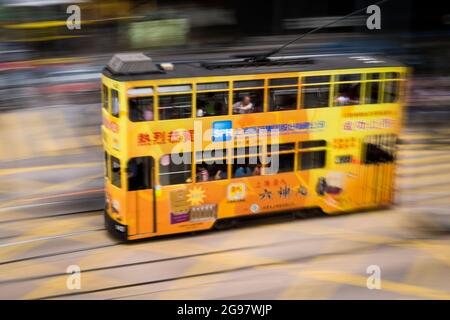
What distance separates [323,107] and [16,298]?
20.4 feet

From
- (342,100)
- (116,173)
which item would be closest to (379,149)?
(342,100)

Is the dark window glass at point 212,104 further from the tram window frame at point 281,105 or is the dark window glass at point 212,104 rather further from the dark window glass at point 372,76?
the dark window glass at point 372,76

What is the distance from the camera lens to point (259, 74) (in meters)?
10.8

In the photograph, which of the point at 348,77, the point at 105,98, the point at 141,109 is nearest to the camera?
the point at 141,109

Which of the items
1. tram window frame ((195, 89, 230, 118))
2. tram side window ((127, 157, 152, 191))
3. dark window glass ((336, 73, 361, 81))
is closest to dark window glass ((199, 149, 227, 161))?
tram window frame ((195, 89, 230, 118))

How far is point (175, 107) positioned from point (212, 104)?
67 cm

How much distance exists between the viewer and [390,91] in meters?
11.8

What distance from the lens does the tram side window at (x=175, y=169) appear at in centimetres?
1062

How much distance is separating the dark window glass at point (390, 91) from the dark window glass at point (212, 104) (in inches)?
127

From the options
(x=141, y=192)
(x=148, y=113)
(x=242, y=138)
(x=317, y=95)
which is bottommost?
(x=141, y=192)

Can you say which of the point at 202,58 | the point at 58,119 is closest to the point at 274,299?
the point at 58,119

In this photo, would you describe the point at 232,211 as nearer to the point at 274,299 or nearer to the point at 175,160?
the point at 175,160

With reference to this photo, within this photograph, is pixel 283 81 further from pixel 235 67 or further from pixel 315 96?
pixel 235 67

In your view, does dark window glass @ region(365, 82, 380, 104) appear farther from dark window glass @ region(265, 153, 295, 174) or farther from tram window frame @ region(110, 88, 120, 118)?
tram window frame @ region(110, 88, 120, 118)
